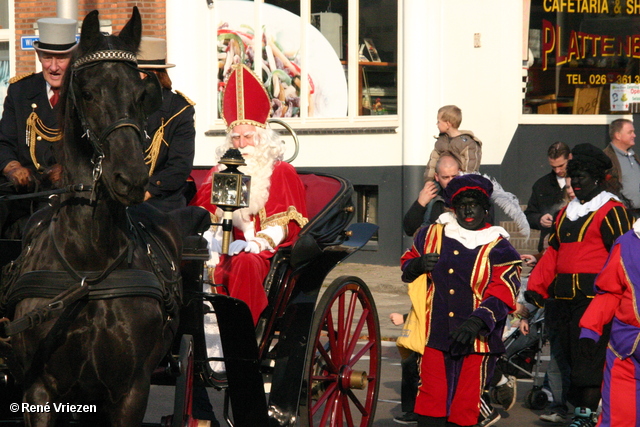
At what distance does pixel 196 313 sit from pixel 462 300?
162 centimetres

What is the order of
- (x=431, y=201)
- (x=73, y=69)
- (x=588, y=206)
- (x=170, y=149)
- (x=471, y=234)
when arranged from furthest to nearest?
(x=431, y=201) → (x=588, y=206) → (x=471, y=234) → (x=170, y=149) → (x=73, y=69)

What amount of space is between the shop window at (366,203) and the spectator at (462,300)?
874 centimetres

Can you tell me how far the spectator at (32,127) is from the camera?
510cm

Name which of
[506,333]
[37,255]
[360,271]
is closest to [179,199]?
[37,255]

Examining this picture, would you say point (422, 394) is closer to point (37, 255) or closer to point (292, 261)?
point (292, 261)

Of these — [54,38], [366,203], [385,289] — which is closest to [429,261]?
[54,38]

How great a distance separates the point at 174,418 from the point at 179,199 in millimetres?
1643

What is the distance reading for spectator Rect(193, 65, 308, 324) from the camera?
20.7 feet

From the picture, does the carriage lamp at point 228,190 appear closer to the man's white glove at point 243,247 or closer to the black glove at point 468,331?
the man's white glove at point 243,247

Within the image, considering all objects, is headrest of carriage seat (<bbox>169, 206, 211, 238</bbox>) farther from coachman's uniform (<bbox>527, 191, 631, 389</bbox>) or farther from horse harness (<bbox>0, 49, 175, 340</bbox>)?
coachman's uniform (<bbox>527, 191, 631, 389</bbox>)

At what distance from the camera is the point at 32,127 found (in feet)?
17.1

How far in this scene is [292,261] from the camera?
5.82 m

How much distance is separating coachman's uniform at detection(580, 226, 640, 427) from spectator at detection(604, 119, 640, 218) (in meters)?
5.52

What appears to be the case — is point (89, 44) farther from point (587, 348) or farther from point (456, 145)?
point (456, 145)
